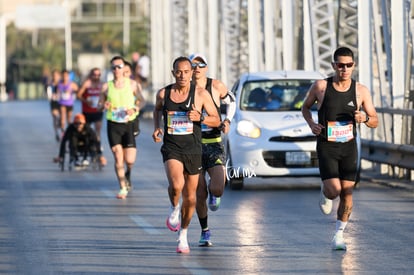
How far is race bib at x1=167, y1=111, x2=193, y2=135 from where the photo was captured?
1228 centimetres

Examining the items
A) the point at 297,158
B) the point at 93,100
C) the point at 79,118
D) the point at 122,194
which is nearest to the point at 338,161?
the point at 122,194

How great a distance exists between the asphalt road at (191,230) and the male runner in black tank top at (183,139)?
0.44m

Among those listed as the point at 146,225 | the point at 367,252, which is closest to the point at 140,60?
the point at 146,225

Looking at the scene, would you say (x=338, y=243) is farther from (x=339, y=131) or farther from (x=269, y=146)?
(x=269, y=146)

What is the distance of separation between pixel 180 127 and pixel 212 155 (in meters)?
0.55

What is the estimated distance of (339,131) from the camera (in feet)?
41.1

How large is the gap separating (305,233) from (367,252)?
68.2 inches

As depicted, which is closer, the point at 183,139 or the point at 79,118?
the point at 183,139

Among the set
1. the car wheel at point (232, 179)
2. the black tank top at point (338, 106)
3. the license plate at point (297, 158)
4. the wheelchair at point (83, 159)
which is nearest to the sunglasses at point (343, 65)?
the black tank top at point (338, 106)

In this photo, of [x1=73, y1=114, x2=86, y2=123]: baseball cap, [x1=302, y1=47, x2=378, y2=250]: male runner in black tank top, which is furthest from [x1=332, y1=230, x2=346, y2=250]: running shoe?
[x1=73, y1=114, x2=86, y2=123]: baseball cap

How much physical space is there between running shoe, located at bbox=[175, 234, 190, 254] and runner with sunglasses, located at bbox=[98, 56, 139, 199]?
21.3ft

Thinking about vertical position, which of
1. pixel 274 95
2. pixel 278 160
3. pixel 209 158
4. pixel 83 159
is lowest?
pixel 83 159

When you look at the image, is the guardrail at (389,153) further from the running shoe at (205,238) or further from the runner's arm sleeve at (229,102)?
the running shoe at (205,238)

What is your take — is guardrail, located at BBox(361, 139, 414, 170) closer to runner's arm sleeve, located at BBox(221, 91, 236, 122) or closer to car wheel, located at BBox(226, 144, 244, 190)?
car wheel, located at BBox(226, 144, 244, 190)
